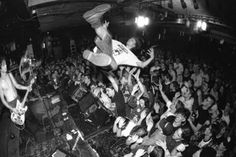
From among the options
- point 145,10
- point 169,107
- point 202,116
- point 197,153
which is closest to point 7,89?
point 169,107

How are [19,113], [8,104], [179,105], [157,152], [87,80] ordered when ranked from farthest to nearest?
1. [87,80]
2. [19,113]
3. [8,104]
4. [179,105]
5. [157,152]

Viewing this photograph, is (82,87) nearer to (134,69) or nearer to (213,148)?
(134,69)

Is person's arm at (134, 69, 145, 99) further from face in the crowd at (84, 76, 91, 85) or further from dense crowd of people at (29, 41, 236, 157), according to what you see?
face in the crowd at (84, 76, 91, 85)

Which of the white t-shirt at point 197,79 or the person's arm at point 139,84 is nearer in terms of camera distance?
the person's arm at point 139,84

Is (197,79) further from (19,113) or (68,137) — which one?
(19,113)

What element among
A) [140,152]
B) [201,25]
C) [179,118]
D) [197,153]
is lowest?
[140,152]

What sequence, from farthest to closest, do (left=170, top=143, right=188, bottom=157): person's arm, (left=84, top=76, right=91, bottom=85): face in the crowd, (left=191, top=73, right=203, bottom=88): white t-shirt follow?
(left=84, top=76, right=91, bottom=85): face in the crowd < (left=191, top=73, right=203, bottom=88): white t-shirt < (left=170, top=143, right=188, bottom=157): person's arm

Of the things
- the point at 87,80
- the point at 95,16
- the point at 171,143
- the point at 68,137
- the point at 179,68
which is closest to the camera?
the point at 95,16

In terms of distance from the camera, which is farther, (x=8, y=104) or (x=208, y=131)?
(x=8, y=104)

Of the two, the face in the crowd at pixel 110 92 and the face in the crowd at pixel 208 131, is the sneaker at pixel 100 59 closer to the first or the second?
the face in the crowd at pixel 110 92

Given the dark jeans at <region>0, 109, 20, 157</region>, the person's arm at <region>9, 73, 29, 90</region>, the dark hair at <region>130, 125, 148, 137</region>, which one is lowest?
the dark jeans at <region>0, 109, 20, 157</region>

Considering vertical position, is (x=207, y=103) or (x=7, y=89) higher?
(x=7, y=89)

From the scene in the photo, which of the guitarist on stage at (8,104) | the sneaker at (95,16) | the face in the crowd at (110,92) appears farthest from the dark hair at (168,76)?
the guitarist on stage at (8,104)

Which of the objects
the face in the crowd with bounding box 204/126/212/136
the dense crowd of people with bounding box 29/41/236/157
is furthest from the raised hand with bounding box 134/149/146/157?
the face in the crowd with bounding box 204/126/212/136
